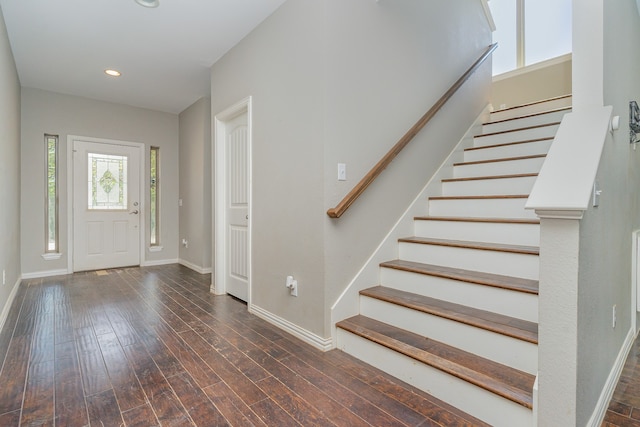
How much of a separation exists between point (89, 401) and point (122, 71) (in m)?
3.57

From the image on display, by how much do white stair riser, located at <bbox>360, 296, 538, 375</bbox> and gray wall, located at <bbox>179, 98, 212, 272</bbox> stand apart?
10.4ft

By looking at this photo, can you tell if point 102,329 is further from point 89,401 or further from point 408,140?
point 408,140

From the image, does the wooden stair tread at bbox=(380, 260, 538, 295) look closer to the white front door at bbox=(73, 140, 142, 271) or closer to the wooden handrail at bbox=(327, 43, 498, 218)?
the wooden handrail at bbox=(327, 43, 498, 218)

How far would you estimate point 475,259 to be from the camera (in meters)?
2.13

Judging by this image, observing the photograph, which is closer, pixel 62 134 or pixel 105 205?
pixel 62 134

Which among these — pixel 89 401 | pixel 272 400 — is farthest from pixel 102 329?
pixel 272 400

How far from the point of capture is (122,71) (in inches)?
150

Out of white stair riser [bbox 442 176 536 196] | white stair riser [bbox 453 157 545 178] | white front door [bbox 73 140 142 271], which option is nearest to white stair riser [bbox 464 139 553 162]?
white stair riser [bbox 453 157 545 178]

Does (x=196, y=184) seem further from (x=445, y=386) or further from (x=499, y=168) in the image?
(x=445, y=386)

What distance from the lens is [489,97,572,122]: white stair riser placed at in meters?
4.29

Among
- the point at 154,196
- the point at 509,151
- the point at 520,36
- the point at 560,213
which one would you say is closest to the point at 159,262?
the point at 154,196

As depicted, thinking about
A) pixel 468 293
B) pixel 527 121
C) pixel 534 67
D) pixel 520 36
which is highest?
pixel 520 36

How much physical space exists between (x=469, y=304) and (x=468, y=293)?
63mm

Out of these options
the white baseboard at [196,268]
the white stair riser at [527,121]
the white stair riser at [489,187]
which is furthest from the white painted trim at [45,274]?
the white stair riser at [527,121]
